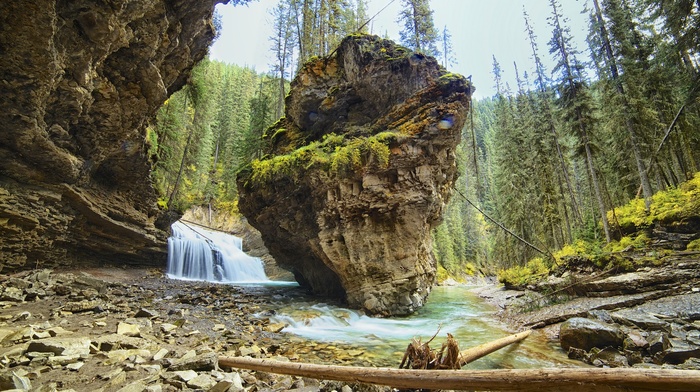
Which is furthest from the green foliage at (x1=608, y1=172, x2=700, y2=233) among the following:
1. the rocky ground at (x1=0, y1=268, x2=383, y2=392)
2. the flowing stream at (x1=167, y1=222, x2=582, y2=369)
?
the rocky ground at (x1=0, y1=268, x2=383, y2=392)

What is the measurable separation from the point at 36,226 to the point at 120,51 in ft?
23.7

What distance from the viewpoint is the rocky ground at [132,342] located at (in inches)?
153

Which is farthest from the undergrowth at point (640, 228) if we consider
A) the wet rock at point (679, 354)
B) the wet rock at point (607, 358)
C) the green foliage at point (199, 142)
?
the green foliage at point (199, 142)

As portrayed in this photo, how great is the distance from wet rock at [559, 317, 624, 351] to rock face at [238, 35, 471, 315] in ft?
22.6

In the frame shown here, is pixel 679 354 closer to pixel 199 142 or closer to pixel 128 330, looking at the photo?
pixel 128 330

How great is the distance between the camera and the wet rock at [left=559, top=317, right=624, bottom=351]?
6.57 m

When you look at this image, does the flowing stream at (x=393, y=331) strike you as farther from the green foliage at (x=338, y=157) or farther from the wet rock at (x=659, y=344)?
the green foliage at (x=338, y=157)

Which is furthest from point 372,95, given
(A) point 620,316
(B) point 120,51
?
(A) point 620,316

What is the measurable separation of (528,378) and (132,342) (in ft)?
20.0

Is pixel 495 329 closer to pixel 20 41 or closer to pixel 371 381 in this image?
pixel 371 381

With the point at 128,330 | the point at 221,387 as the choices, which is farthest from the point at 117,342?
the point at 221,387

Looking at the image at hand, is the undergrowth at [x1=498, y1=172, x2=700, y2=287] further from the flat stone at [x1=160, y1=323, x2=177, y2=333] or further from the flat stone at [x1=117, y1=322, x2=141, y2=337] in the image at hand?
the flat stone at [x1=117, y1=322, x2=141, y2=337]

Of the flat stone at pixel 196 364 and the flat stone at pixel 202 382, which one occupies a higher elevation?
the flat stone at pixel 196 364

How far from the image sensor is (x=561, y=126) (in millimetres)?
27500
